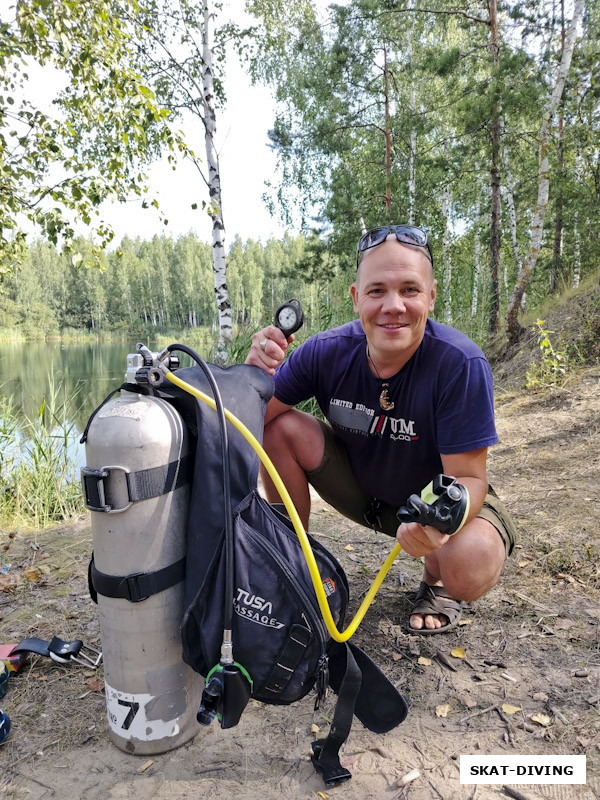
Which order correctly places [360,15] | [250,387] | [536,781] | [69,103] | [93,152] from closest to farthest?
[536,781], [250,387], [69,103], [93,152], [360,15]

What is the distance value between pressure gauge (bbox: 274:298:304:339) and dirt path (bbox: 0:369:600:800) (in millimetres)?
1223

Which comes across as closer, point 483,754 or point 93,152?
point 483,754

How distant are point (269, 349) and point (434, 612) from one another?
4.06 ft

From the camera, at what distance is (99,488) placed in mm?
1267

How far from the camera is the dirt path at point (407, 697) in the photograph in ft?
4.31

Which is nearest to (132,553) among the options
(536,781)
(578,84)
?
(536,781)

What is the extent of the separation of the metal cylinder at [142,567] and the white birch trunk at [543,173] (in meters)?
8.62

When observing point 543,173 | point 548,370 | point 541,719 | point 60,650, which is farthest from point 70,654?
point 543,173

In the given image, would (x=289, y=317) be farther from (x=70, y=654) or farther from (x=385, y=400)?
(x=70, y=654)

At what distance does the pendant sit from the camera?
1928 mm

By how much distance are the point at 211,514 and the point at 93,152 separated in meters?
10.7

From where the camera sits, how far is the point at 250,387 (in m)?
1.53

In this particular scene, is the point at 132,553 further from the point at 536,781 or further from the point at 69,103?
the point at 69,103

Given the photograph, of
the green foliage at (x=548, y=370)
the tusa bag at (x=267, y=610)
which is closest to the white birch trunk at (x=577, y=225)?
the green foliage at (x=548, y=370)
